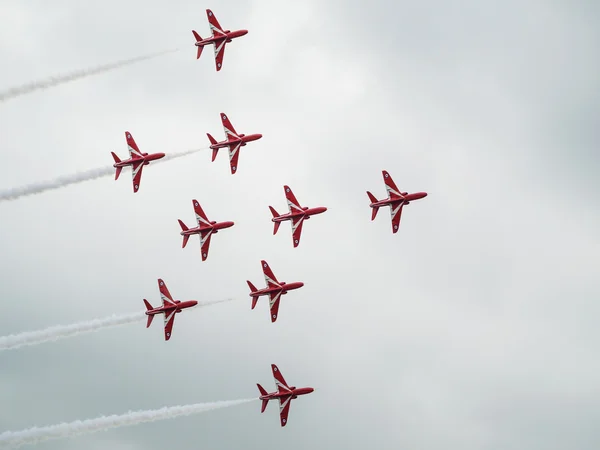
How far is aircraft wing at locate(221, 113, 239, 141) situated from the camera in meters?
101

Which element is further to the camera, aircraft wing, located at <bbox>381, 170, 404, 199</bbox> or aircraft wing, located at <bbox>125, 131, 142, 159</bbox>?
aircraft wing, located at <bbox>381, 170, 404, 199</bbox>

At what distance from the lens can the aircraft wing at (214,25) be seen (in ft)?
330

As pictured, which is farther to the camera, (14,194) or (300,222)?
(300,222)

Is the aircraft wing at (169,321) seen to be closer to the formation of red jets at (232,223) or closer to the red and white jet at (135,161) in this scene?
the formation of red jets at (232,223)

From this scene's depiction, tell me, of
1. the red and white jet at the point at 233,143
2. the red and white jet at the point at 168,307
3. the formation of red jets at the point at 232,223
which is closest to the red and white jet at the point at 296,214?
the formation of red jets at the point at 232,223

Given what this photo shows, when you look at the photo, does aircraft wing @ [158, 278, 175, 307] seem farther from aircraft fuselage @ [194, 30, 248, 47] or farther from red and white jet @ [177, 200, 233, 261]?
aircraft fuselage @ [194, 30, 248, 47]

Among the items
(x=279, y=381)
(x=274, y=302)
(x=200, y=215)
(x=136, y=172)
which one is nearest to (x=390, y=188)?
(x=274, y=302)

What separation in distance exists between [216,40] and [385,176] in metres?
17.8

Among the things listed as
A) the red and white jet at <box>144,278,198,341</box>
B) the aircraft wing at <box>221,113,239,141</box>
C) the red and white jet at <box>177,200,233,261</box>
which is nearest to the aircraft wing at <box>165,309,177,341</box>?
the red and white jet at <box>144,278,198,341</box>

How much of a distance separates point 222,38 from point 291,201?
14535 millimetres

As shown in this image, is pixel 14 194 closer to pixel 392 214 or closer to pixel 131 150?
pixel 131 150

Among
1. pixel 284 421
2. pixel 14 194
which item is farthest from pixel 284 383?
pixel 14 194

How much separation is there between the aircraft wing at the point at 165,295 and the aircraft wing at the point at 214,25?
20.8m

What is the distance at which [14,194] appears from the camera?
94.7 m
